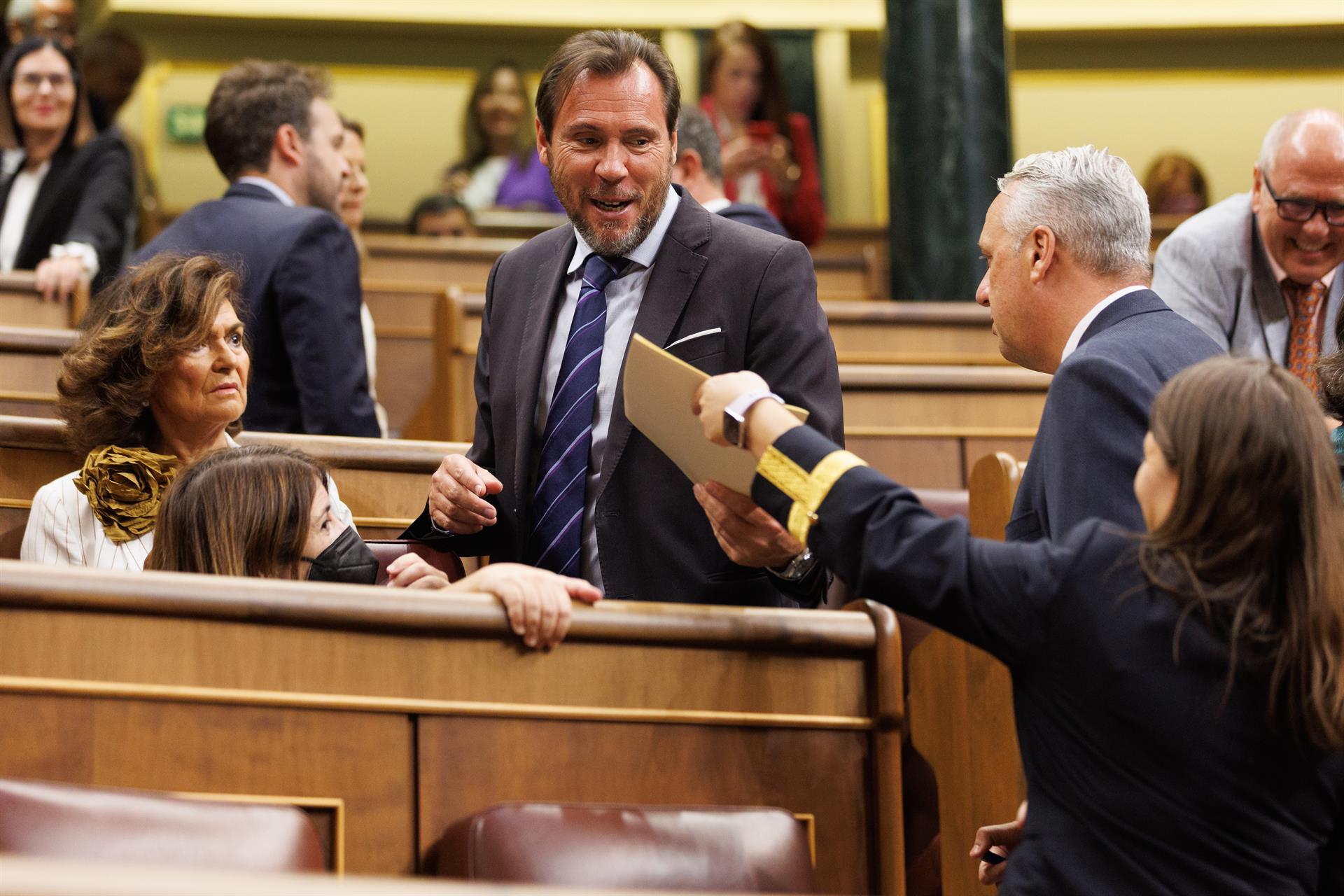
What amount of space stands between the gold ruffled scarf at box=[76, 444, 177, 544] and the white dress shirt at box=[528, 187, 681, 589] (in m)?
0.57

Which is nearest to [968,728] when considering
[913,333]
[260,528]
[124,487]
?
[260,528]

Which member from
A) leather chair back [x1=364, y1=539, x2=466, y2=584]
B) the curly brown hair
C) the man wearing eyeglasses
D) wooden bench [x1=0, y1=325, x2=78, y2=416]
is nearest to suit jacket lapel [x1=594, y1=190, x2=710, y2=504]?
leather chair back [x1=364, y1=539, x2=466, y2=584]

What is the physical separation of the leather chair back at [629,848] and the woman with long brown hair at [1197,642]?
296 millimetres

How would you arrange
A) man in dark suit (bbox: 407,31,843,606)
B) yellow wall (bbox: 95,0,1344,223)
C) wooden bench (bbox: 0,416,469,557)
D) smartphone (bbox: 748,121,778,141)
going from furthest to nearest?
yellow wall (bbox: 95,0,1344,223)
smartphone (bbox: 748,121,778,141)
wooden bench (bbox: 0,416,469,557)
man in dark suit (bbox: 407,31,843,606)

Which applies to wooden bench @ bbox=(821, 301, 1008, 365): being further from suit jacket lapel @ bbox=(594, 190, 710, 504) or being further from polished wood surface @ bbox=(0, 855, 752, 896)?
polished wood surface @ bbox=(0, 855, 752, 896)

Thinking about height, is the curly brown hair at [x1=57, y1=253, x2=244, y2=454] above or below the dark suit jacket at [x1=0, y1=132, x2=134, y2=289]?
below

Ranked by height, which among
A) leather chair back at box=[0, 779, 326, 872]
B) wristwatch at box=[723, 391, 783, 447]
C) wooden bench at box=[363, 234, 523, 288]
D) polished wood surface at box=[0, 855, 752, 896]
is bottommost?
leather chair back at box=[0, 779, 326, 872]

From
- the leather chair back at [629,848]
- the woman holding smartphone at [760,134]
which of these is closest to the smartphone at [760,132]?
the woman holding smartphone at [760,134]

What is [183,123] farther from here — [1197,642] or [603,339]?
[1197,642]

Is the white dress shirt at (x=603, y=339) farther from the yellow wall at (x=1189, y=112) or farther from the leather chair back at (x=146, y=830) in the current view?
the yellow wall at (x=1189, y=112)

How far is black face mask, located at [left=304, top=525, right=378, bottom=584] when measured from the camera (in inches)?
80.0

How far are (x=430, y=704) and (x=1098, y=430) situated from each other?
78 centimetres

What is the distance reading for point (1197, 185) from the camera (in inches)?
264

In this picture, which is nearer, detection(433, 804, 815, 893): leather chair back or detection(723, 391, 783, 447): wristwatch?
detection(433, 804, 815, 893): leather chair back
